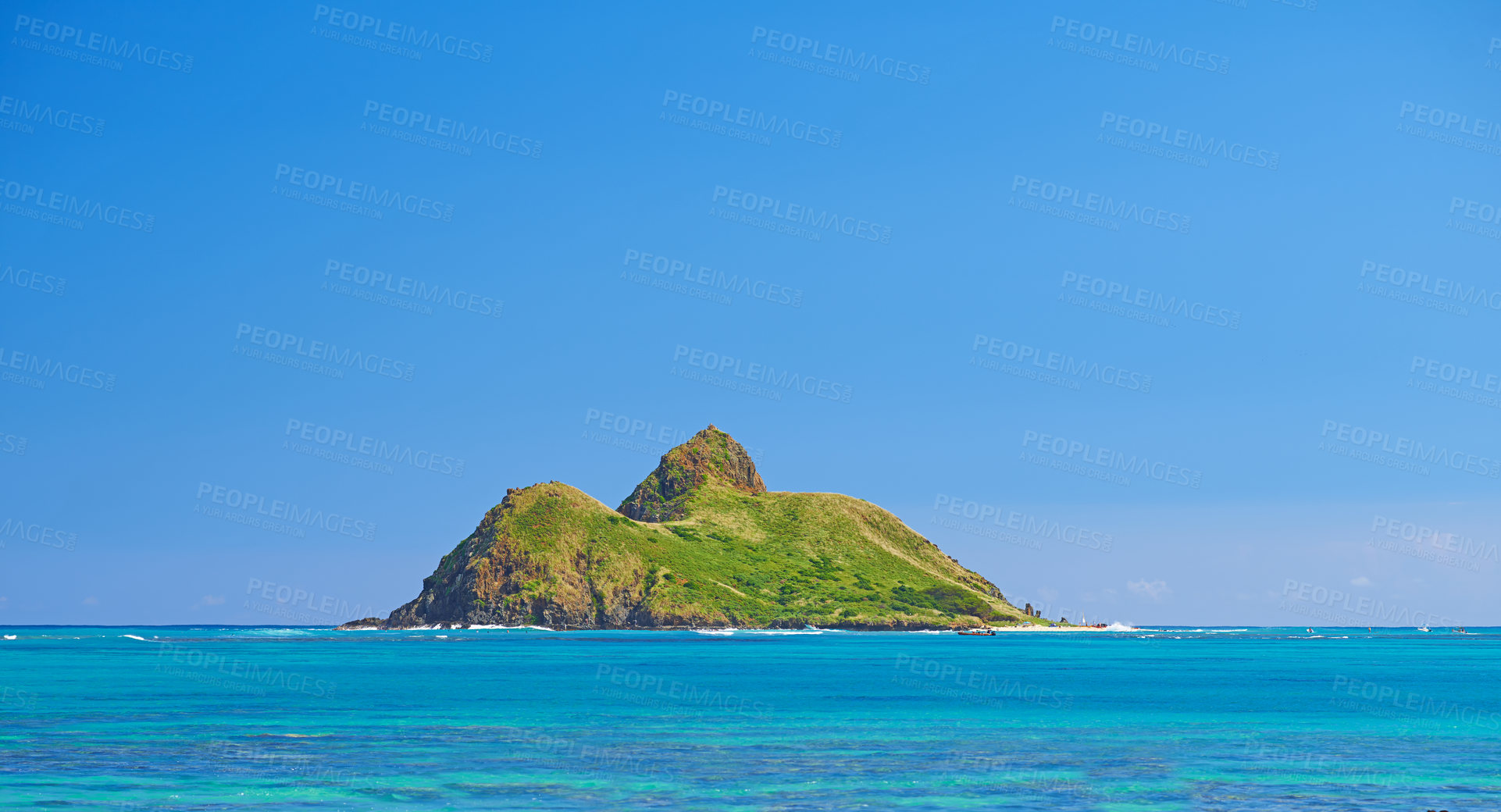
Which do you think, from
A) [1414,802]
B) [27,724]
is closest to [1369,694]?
[1414,802]

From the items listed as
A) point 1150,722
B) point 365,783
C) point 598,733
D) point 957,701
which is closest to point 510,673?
point 957,701

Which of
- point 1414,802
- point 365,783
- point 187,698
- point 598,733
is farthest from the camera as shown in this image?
point 187,698

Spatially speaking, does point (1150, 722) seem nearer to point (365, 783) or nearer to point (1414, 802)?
point (1414, 802)

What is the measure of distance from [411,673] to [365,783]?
→ 77.7 m

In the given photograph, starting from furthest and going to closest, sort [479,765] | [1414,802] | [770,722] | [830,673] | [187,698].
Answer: [830,673] → [187,698] → [770,722] → [479,765] → [1414,802]

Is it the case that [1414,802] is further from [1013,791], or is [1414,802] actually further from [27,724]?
[27,724]

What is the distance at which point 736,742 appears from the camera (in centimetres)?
5806

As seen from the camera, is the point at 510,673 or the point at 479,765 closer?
the point at 479,765

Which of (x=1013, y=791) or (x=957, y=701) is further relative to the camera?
(x=957, y=701)

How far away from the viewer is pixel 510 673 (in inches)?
4823

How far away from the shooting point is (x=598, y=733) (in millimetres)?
61406

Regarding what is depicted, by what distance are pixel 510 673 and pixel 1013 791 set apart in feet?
290

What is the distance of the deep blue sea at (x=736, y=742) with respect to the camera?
1635 inches

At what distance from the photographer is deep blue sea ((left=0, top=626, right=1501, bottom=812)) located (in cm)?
4153
